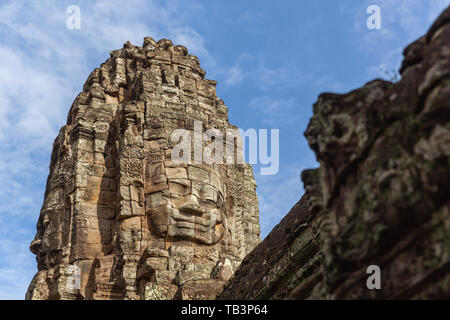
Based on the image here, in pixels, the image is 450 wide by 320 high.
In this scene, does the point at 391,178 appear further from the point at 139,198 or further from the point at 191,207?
the point at 139,198

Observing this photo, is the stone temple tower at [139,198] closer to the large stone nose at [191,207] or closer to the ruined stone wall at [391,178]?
the large stone nose at [191,207]

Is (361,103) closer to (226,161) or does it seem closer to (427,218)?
(427,218)

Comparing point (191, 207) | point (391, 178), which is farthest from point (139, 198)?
point (391, 178)

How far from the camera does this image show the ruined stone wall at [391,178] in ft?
15.4

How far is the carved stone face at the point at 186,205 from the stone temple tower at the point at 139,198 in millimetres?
29

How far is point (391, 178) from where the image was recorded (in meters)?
4.94

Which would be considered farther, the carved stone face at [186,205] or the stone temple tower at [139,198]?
the carved stone face at [186,205]

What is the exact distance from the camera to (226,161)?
22.0 metres

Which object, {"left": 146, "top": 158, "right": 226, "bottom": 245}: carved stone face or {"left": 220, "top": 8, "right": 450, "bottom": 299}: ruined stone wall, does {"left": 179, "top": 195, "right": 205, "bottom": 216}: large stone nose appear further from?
{"left": 220, "top": 8, "right": 450, "bottom": 299}: ruined stone wall

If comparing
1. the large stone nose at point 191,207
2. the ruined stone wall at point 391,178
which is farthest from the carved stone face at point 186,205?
the ruined stone wall at point 391,178

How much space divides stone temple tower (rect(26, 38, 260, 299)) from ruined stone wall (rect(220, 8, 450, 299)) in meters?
10.7

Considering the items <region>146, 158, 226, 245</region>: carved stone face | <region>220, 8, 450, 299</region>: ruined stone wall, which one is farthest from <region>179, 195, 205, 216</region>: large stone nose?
<region>220, 8, 450, 299</region>: ruined stone wall

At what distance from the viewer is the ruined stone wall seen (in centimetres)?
470

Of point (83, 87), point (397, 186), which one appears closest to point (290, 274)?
point (397, 186)
